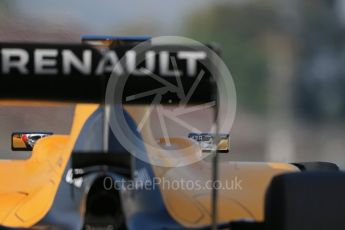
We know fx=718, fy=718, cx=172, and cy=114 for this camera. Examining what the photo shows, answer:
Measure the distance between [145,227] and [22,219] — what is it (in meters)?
0.42

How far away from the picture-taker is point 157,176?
224 cm

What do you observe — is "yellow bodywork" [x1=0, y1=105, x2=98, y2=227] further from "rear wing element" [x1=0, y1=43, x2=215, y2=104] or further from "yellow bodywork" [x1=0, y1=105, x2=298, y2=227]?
"rear wing element" [x1=0, y1=43, x2=215, y2=104]

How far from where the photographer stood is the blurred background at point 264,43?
17.1 feet

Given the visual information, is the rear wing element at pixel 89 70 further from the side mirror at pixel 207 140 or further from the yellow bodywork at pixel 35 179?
the side mirror at pixel 207 140

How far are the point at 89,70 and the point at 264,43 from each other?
427cm

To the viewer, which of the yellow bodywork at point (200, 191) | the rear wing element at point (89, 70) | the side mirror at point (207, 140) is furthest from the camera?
the side mirror at point (207, 140)

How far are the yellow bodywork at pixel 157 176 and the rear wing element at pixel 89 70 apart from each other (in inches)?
27.1

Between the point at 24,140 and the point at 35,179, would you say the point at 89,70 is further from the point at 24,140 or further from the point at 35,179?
the point at 24,140

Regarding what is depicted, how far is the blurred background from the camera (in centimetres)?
520

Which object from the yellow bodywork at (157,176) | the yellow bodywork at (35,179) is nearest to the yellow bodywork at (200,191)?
the yellow bodywork at (157,176)

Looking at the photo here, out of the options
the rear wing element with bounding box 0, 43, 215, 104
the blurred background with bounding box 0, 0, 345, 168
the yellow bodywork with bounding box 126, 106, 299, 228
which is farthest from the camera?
the blurred background with bounding box 0, 0, 345, 168

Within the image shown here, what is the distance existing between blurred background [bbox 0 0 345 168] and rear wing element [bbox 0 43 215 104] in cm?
329

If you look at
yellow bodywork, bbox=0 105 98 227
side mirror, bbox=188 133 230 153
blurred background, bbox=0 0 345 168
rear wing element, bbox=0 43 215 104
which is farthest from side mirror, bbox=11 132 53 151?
rear wing element, bbox=0 43 215 104

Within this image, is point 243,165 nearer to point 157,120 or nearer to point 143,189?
point 157,120
